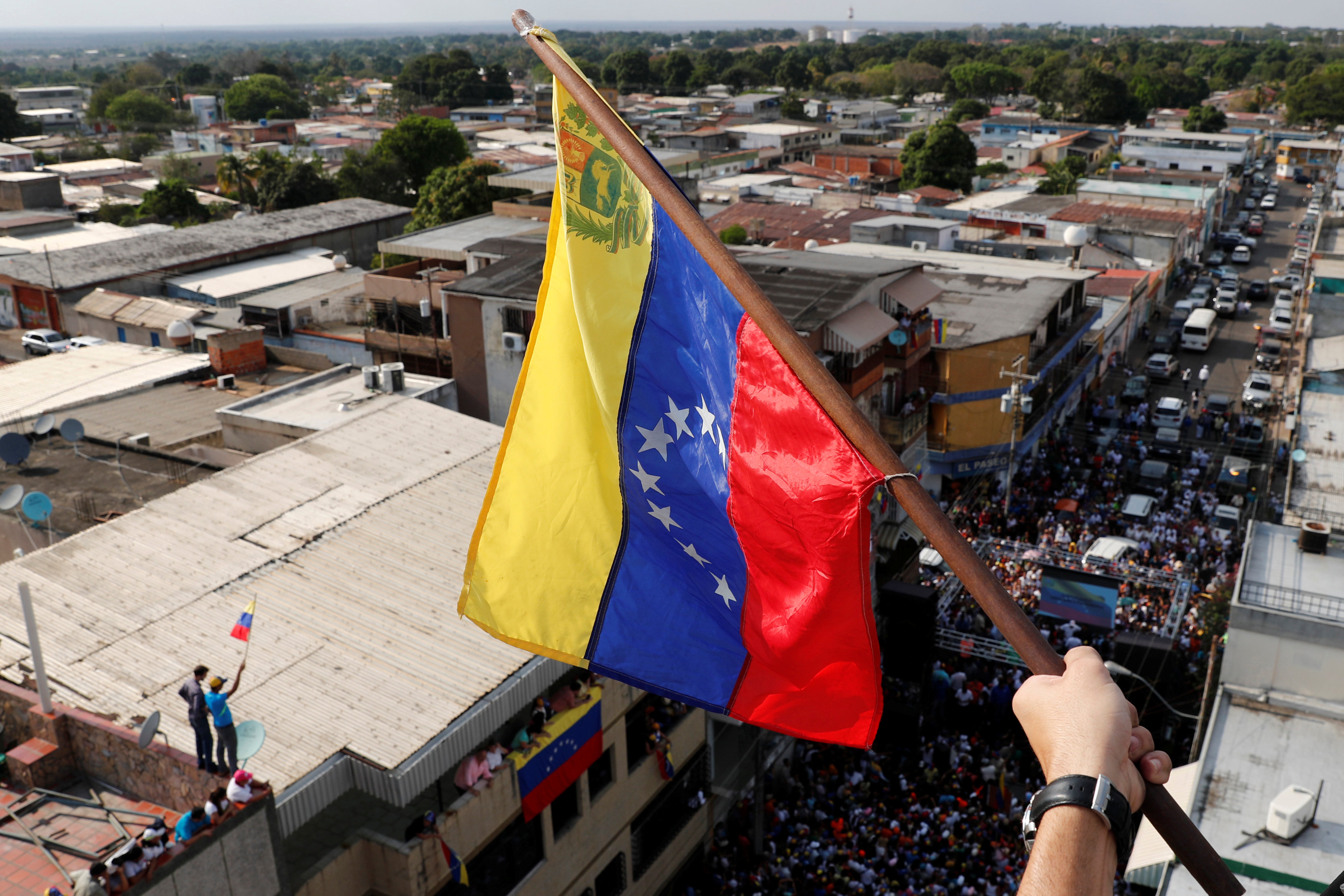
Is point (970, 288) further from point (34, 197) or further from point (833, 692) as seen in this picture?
point (34, 197)

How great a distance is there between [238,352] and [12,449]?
10.9 m

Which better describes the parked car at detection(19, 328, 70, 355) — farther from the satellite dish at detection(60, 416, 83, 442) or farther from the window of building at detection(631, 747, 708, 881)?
the window of building at detection(631, 747, 708, 881)

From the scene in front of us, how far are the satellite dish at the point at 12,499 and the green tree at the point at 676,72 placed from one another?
498 feet

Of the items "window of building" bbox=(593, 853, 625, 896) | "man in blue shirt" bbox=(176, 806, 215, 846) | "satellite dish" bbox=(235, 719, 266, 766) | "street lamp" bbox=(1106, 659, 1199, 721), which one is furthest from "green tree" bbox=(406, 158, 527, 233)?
"man in blue shirt" bbox=(176, 806, 215, 846)

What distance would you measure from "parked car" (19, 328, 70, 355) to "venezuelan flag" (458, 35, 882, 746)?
1300 inches

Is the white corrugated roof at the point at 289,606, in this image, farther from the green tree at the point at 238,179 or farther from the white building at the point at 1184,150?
the white building at the point at 1184,150

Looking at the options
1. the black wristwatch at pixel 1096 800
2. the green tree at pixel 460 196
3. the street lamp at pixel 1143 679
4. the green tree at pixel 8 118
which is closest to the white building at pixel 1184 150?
the green tree at pixel 460 196

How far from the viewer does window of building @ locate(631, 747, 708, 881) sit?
18.1 meters

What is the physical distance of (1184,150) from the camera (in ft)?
283

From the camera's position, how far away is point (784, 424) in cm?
564

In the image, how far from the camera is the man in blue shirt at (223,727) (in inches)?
430

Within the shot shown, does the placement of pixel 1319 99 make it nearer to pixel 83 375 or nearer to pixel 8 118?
pixel 83 375

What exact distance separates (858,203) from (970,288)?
2482 cm

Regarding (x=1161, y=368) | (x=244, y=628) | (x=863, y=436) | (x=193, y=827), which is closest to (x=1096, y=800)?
(x=863, y=436)
